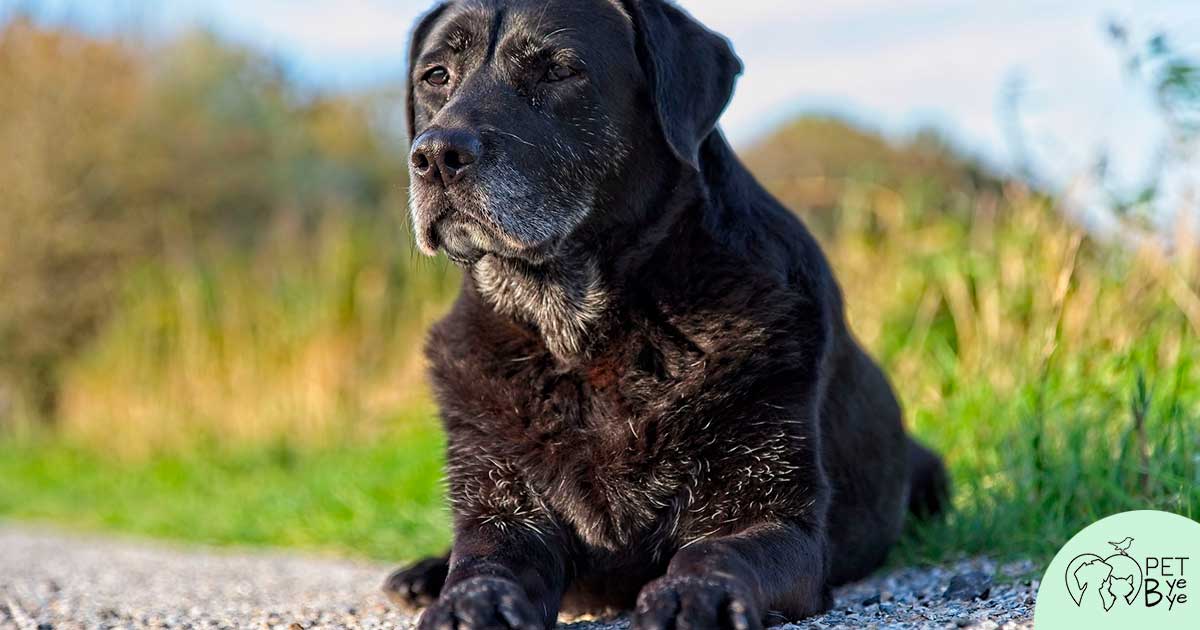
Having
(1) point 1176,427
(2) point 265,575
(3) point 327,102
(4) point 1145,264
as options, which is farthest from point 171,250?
(1) point 1176,427

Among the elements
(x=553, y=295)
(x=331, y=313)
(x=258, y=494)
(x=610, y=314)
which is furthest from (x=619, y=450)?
(x=331, y=313)

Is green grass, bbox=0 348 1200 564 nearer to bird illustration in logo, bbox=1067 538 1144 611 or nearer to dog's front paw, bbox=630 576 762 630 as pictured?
bird illustration in logo, bbox=1067 538 1144 611

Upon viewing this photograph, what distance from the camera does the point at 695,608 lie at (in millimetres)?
2676

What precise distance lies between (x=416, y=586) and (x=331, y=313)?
26.3 ft

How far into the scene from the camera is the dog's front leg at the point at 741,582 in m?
2.69

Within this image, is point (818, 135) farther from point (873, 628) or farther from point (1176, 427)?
point (873, 628)

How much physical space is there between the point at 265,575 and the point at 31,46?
1394 cm

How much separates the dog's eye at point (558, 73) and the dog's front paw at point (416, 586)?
1589 mm

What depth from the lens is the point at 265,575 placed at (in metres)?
5.43

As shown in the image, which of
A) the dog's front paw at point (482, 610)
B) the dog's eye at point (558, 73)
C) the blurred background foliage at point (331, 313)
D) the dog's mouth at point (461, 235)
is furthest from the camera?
the blurred background foliage at point (331, 313)

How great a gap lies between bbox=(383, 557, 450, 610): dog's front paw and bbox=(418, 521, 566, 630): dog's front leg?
26.9 inches

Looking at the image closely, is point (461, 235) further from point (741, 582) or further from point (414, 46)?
point (741, 582)

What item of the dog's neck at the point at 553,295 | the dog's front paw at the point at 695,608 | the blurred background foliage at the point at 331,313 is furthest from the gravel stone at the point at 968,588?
the dog's neck at the point at 553,295

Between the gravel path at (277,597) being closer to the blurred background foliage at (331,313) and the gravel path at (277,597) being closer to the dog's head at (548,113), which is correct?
the blurred background foliage at (331,313)
